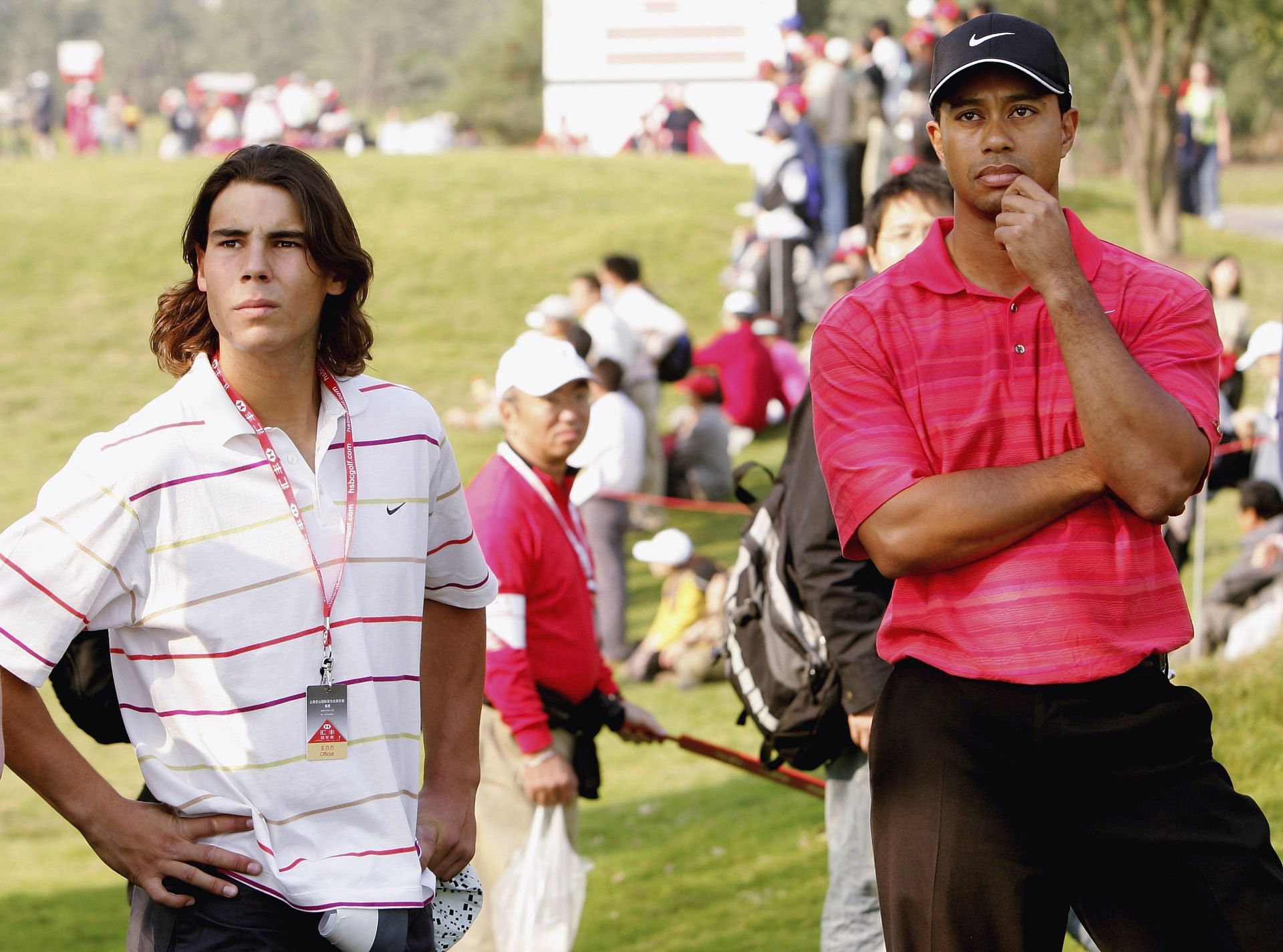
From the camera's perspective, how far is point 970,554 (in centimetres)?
262

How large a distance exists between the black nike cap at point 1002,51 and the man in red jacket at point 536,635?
216 centimetres

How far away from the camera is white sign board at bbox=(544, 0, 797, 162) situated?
4478cm

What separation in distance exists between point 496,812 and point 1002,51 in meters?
2.87

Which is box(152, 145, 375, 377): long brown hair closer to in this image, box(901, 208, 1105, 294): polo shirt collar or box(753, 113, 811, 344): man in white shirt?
box(901, 208, 1105, 294): polo shirt collar

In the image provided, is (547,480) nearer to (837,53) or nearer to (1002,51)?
(1002,51)

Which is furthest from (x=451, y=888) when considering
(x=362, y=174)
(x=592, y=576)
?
(x=362, y=174)

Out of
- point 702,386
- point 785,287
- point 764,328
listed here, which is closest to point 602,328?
point 702,386

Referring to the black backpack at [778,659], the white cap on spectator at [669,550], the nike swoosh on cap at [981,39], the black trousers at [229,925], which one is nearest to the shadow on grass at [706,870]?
the black backpack at [778,659]

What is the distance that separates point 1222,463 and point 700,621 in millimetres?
3742

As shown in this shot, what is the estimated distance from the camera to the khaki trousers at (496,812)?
15.3ft

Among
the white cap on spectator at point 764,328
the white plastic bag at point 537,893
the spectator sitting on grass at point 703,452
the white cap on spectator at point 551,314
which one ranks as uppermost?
the white cap on spectator at point 551,314

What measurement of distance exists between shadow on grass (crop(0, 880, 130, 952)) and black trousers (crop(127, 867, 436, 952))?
3403 millimetres

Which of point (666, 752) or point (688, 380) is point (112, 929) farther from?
point (688, 380)

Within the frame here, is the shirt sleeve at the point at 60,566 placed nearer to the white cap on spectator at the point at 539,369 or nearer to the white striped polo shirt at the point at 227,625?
the white striped polo shirt at the point at 227,625
